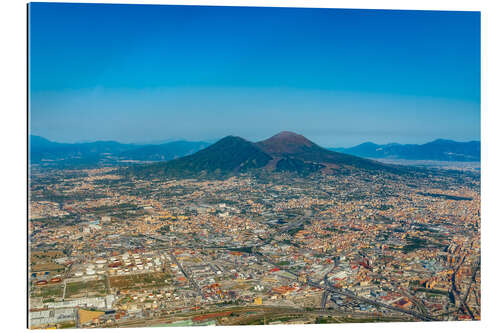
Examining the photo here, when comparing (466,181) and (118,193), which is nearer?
(118,193)

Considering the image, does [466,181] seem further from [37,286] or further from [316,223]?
[37,286]

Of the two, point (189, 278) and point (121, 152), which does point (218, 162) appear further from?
point (189, 278)

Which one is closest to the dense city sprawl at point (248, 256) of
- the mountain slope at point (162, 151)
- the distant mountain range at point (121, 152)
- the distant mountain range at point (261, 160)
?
the distant mountain range at point (261, 160)

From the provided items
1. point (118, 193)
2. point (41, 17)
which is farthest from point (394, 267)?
point (118, 193)

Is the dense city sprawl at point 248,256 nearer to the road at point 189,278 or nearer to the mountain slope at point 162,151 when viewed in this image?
the road at point 189,278

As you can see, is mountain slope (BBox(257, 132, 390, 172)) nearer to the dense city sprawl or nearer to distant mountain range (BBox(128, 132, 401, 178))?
distant mountain range (BBox(128, 132, 401, 178))
